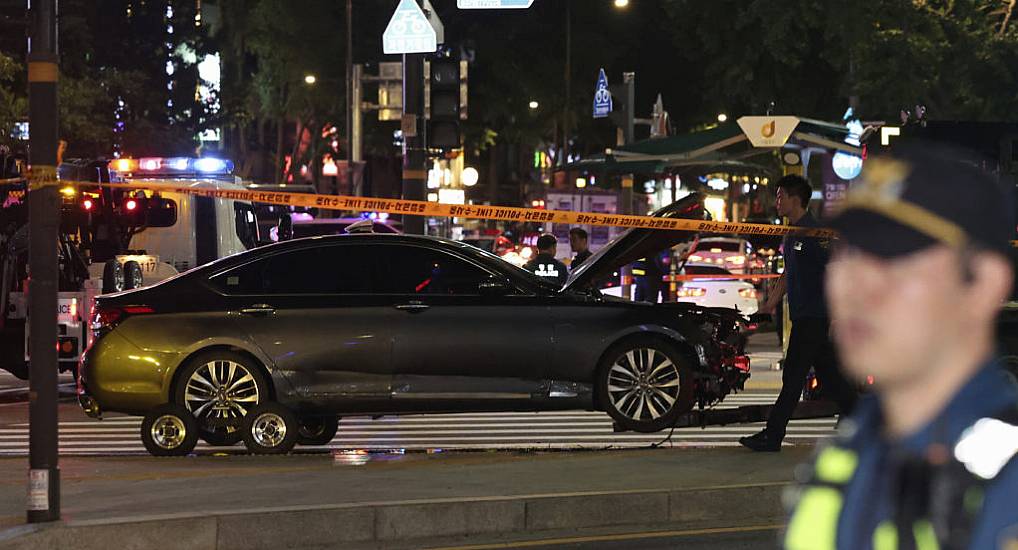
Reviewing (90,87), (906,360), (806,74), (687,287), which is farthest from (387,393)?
(806,74)

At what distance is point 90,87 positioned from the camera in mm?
36781

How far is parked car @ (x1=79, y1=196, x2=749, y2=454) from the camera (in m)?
11.9

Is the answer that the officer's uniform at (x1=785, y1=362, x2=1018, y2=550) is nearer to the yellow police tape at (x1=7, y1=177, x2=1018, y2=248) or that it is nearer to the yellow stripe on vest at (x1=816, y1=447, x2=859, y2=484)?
the yellow stripe on vest at (x1=816, y1=447, x2=859, y2=484)

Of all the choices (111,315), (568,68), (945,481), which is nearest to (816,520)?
(945,481)

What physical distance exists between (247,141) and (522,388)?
7277cm

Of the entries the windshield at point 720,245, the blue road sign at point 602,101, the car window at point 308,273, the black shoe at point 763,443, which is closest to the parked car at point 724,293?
the car window at point 308,273

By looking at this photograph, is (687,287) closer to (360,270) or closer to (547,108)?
(360,270)

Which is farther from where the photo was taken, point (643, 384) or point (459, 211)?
point (643, 384)

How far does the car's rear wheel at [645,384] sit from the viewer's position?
12.3m

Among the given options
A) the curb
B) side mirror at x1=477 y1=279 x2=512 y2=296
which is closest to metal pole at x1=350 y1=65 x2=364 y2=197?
side mirror at x1=477 y1=279 x2=512 y2=296

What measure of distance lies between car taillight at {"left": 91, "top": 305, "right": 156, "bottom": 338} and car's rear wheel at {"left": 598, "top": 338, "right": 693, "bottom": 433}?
3.36 m

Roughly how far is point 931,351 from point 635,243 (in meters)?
11.2

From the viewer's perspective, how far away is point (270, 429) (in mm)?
11727

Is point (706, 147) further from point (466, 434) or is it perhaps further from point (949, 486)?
point (949, 486)
